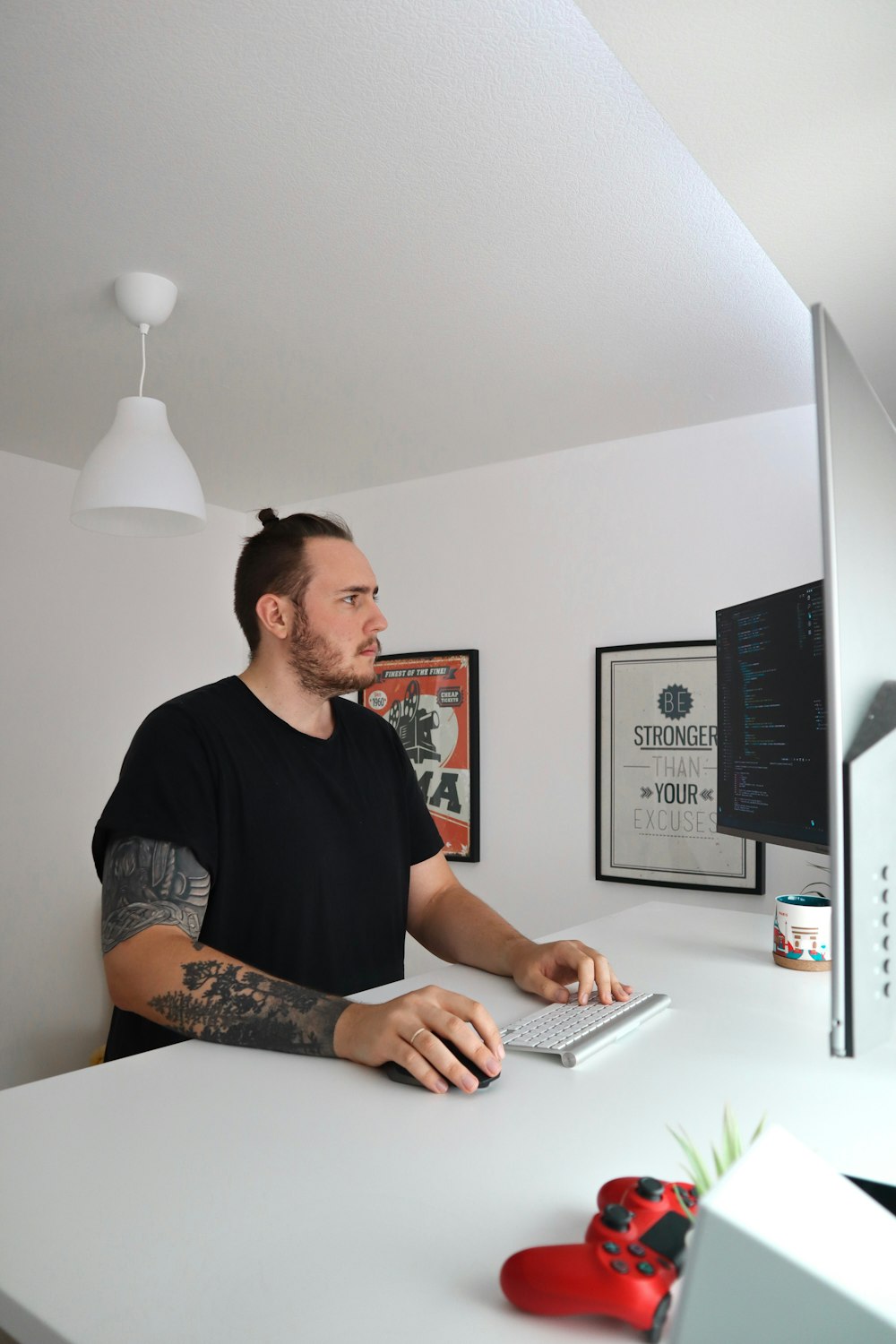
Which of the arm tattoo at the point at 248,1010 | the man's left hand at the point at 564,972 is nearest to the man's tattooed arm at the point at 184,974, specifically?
the arm tattoo at the point at 248,1010

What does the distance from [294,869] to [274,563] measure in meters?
0.62

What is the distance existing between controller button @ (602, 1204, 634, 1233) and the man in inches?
15.0

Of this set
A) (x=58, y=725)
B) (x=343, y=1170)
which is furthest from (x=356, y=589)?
(x=58, y=725)

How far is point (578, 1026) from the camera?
113cm

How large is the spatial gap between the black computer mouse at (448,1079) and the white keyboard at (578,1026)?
88 mm

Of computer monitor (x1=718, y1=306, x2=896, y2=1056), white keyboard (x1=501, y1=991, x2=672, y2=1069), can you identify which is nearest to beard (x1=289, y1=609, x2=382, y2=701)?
white keyboard (x1=501, y1=991, x2=672, y2=1069)

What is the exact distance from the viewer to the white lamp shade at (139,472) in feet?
6.84

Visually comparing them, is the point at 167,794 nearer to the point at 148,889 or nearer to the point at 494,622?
the point at 148,889

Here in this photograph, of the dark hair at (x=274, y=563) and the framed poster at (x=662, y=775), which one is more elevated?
the dark hair at (x=274, y=563)

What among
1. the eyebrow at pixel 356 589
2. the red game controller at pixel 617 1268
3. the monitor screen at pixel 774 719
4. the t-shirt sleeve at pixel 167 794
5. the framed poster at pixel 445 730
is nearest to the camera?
the red game controller at pixel 617 1268

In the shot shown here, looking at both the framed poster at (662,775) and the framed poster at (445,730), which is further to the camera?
the framed poster at (445,730)

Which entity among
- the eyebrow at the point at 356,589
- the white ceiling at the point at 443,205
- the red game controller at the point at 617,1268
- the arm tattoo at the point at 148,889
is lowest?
the red game controller at the point at 617,1268

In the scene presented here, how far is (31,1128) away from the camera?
856 mm

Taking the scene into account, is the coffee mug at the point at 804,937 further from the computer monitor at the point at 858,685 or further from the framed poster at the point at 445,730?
the framed poster at the point at 445,730
